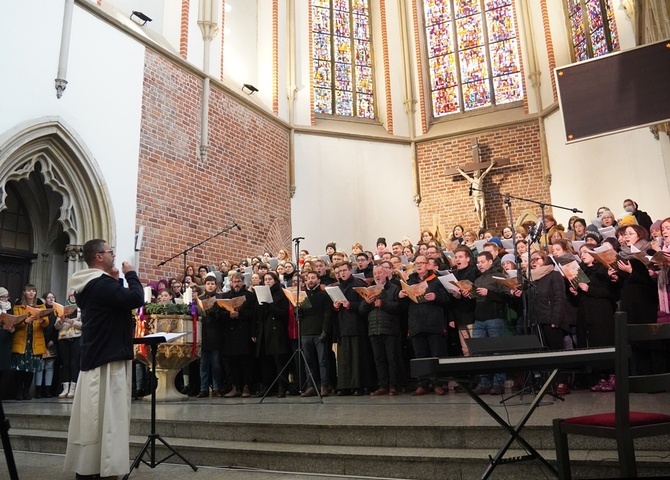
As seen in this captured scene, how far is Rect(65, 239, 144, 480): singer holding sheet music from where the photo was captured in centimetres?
351

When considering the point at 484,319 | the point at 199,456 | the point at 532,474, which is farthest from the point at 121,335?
the point at 484,319

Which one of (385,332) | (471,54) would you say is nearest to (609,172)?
(471,54)

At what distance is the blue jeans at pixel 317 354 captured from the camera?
6.82 meters

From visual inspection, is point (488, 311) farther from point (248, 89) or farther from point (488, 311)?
point (248, 89)

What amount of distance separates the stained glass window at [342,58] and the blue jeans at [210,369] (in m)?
9.12

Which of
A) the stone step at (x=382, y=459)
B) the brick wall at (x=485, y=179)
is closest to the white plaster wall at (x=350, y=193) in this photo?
the brick wall at (x=485, y=179)

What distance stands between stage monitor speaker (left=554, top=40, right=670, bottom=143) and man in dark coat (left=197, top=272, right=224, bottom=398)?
5.77 m

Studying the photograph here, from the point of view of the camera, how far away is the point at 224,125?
40.2 feet

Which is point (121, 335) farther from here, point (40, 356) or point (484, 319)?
point (40, 356)

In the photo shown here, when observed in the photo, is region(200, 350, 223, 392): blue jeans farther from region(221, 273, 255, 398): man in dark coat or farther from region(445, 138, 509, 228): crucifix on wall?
region(445, 138, 509, 228): crucifix on wall

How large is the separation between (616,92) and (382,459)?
264 inches

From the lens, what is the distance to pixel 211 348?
7.31 meters

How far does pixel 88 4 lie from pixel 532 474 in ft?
31.2

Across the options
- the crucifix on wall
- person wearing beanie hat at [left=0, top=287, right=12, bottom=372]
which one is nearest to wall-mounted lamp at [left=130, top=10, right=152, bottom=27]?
person wearing beanie hat at [left=0, top=287, right=12, bottom=372]
